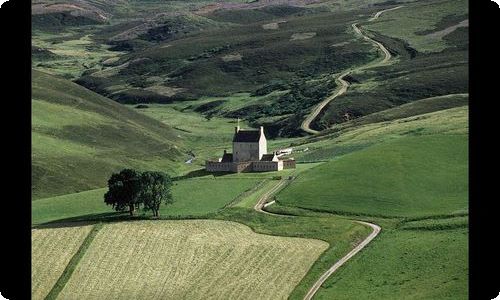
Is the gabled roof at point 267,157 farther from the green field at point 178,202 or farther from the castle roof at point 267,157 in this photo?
the green field at point 178,202

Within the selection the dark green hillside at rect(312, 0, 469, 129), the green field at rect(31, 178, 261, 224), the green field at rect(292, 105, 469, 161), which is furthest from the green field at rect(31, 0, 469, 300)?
the dark green hillside at rect(312, 0, 469, 129)

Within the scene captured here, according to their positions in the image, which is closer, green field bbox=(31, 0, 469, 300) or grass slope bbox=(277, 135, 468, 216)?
green field bbox=(31, 0, 469, 300)

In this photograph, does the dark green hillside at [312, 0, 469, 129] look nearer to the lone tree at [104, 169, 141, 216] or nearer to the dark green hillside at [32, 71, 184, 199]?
the dark green hillside at [32, 71, 184, 199]

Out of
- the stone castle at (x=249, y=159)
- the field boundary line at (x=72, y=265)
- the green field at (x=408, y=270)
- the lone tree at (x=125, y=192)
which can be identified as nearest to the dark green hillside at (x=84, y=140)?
the stone castle at (x=249, y=159)

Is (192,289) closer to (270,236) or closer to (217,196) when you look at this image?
(270,236)
